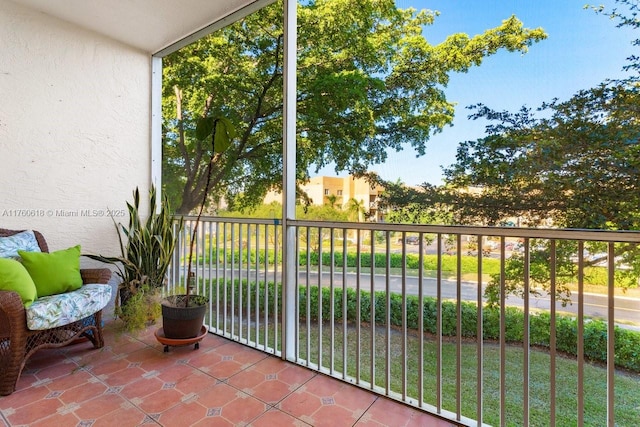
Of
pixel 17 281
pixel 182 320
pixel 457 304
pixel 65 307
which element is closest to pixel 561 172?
pixel 457 304

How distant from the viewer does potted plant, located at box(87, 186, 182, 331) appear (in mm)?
2971

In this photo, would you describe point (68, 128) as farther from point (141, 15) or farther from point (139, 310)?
point (139, 310)

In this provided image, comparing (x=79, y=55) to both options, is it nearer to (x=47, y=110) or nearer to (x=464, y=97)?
(x=47, y=110)

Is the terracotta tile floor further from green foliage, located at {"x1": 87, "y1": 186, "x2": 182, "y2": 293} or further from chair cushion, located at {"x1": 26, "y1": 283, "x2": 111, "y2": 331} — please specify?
green foliage, located at {"x1": 87, "y1": 186, "x2": 182, "y2": 293}

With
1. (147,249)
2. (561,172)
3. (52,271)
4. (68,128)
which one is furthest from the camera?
(147,249)

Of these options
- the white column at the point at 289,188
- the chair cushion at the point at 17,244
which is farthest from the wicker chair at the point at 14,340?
the white column at the point at 289,188

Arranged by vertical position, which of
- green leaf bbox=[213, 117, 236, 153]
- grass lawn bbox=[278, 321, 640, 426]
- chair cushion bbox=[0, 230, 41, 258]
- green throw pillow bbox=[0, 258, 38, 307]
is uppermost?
green leaf bbox=[213, 117, 236, 153]

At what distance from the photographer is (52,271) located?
7.55 ft

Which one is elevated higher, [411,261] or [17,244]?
[17,244]

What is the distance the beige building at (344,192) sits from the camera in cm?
247

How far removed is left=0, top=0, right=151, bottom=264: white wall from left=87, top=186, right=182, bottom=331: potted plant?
28cm

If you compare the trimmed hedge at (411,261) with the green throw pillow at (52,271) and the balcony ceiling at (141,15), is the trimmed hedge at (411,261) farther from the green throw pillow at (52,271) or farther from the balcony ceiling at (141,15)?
the balcony ceiling at (141,15)

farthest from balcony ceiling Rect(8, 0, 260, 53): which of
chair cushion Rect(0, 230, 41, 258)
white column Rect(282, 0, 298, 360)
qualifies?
chair cushion Rect(0, 230, 41, 258)

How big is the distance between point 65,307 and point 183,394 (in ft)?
3.27
